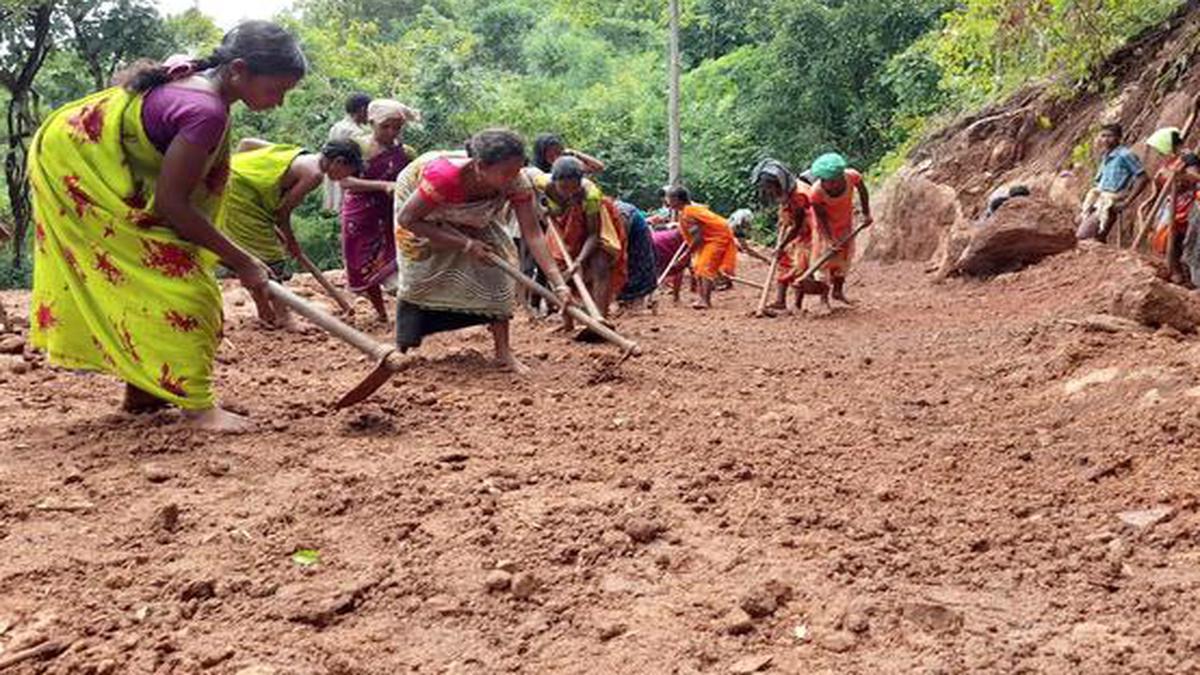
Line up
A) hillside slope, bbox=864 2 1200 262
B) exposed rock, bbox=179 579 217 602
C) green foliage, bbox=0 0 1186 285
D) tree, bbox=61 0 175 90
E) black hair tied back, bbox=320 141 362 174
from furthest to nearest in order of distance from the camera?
1. tree, bbox=61 0 175 90
2. green foliage, bbox=0 0 1186 285
3. hillside slope, bbox=864 2 1200 262
4. black hair tied back, bbox=320 141 362 174
5. exposed rock, bbox=179 579 217 602

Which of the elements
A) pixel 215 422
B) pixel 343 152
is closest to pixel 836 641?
pixel 215 422

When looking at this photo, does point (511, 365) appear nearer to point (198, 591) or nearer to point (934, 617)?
point (198, 591)

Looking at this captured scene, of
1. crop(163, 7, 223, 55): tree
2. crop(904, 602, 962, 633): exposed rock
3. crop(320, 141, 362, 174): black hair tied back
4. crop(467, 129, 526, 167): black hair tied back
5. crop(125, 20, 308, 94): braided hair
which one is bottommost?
crop(904, 602, 962, 633): exposed rock

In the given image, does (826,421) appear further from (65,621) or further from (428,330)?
(65,621)

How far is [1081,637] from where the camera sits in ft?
6.73

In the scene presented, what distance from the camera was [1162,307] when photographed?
521 centimetres

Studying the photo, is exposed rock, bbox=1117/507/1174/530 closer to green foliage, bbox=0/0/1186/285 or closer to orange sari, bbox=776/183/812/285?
orange sari, bbox=776/183/812/285

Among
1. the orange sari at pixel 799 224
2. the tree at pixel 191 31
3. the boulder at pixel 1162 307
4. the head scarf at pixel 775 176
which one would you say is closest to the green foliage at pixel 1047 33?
the orange sari at pixel 799 224

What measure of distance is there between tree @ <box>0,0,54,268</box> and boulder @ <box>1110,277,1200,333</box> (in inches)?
486

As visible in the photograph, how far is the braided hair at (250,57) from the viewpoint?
10.7 ft

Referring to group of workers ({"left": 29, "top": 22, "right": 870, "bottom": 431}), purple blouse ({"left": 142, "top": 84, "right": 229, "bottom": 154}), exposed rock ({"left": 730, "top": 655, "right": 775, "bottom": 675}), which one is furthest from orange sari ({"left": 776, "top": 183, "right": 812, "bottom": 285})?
exposed rock ({"left": 730, "top": 655, "right": 775, "bottom": 675})

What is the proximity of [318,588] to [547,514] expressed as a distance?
0.66m

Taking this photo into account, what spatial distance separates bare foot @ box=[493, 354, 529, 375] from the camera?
5.03 m

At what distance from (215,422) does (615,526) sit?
1.59m
